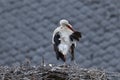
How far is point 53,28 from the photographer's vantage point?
9.90m

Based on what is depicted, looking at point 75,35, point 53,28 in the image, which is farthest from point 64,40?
point 53,28

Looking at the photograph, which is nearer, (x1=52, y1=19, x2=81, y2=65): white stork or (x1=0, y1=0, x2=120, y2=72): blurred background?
(x1=52, y1=19, x2=81, y2=65): white stork

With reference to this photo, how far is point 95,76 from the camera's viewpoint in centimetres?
661

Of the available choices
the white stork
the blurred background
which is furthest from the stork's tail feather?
the blurred background

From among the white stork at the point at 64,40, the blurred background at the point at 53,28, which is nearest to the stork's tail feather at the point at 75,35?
the white stork at the point at 64,40

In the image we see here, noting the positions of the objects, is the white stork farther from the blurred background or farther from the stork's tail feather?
the blurred background

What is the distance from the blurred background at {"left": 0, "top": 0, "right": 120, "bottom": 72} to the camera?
952 cm

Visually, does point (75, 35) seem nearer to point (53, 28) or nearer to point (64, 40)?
point (64, 40)

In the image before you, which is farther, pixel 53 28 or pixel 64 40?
pixel 53 28

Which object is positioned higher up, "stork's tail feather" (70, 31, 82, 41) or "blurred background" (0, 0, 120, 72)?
"blurred background" (0, 0, 120, 72)

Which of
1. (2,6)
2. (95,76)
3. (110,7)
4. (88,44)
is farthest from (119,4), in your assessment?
(95,76)

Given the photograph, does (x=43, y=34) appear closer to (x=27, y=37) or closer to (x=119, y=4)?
(x=27, y=37)

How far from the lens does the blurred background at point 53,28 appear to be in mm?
9516

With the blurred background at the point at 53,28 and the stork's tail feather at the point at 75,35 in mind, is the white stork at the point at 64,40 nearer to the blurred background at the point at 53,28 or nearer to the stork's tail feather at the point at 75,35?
the stork's tail feather at the point at 75,35
